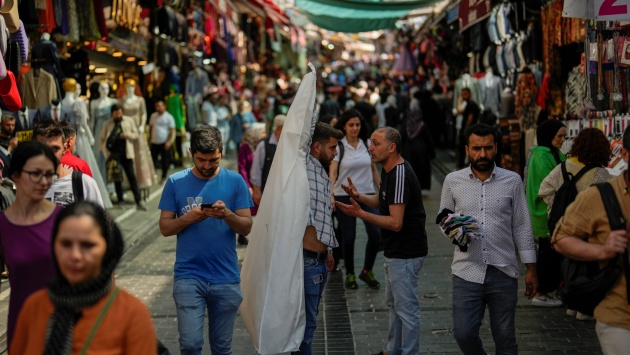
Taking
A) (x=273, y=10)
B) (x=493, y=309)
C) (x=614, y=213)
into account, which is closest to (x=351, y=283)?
(x=493, y=309)

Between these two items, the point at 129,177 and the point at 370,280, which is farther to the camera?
the point at 129,177

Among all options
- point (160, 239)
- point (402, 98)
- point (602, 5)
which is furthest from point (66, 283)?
point (402, 98)

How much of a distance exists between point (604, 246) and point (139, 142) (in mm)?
13972

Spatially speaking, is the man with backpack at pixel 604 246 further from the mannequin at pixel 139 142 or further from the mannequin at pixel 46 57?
the mannequin at pixel 139 142

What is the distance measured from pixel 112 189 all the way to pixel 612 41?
35.4 ft

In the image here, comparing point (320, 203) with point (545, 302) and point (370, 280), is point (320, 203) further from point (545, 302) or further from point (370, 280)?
point (370, 280)

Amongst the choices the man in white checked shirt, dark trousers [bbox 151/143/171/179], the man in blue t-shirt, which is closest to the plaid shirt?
the man in white checked shirt

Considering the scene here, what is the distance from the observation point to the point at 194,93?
2550 centimetres

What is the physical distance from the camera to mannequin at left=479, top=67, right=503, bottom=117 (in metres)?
21.0

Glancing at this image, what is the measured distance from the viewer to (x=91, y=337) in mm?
3822

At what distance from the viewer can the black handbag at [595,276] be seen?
4777mm

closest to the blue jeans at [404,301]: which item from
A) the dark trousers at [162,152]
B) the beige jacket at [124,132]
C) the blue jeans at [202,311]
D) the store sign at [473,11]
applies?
the blue jeans at [202,311]

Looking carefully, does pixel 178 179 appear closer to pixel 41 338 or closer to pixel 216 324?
pixel 216 324

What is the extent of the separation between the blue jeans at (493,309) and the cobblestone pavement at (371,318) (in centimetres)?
163
